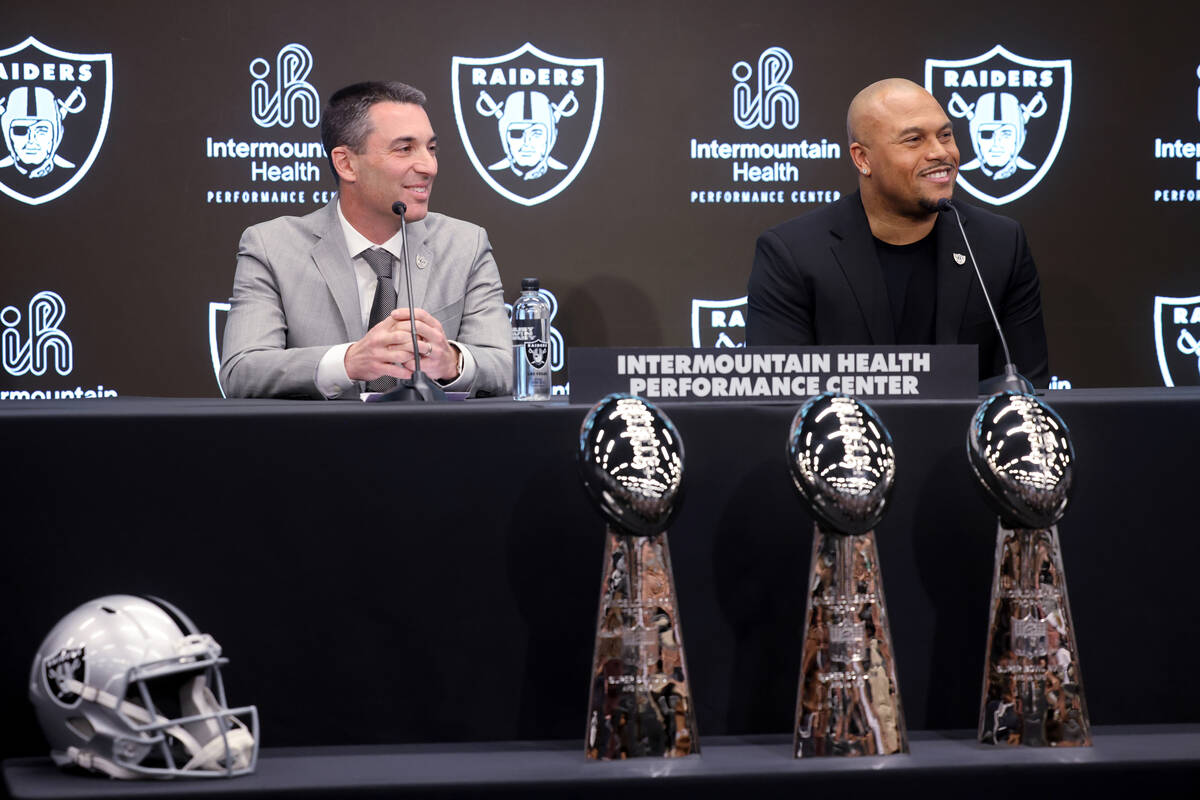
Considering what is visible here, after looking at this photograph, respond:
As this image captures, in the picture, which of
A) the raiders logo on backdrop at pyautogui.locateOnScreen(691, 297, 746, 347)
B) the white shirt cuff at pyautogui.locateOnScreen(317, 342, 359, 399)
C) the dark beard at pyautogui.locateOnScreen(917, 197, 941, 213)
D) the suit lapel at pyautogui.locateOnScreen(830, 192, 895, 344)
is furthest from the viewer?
the raiders logo on backdrop at pyautogui.locateOnScreen(691, 297, 746, 347)

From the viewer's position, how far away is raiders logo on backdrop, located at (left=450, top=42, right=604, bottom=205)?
12.5 feet

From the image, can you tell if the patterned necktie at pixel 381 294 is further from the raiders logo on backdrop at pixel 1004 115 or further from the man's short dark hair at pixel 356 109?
the raiders logo on backdrop at pixel 1004 115

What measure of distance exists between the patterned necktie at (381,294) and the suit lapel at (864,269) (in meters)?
1.01

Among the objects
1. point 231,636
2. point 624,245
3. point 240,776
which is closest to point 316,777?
point 240,776

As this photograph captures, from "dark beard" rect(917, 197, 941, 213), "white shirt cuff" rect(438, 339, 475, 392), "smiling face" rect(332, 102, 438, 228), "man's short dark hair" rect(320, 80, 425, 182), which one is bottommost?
"white shirt cuff" rect(438, 339, 475, 392)

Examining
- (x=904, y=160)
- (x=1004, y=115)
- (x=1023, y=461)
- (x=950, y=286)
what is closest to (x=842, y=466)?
(x=1023, y=461)

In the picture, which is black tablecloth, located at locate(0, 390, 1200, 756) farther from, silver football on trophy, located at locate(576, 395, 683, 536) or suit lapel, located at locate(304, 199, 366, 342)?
suit lapel, located at locate(304, 199, 366, 342)

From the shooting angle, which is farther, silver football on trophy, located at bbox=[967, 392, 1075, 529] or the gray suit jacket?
the gray suit jacket

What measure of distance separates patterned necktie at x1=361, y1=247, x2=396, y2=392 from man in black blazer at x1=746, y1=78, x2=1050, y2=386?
822mm

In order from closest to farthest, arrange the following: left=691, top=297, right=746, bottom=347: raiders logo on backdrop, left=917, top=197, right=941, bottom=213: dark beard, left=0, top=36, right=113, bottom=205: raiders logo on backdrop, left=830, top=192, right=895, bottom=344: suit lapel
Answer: left=830, top=192, right=895, bottom=344: suit lapel
left=917, top=197, right=941, bottom=213: dark beard
left=0, top=36, right=113, bottom=205: raiders logo on backdrop
left=691, top=297, right=746, bottom=347: raiders logo on backdrop

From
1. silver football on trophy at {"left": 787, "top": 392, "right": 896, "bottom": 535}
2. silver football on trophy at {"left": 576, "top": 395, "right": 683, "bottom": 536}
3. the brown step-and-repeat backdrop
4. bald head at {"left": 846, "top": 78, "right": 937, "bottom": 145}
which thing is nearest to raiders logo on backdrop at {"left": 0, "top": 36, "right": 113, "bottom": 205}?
the brown step-and-repeat backdrop

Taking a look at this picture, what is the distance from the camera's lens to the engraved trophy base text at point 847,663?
4.50 feet

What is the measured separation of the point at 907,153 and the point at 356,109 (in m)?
1.28

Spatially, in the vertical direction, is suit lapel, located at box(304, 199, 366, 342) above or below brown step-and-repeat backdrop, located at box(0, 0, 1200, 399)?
below
